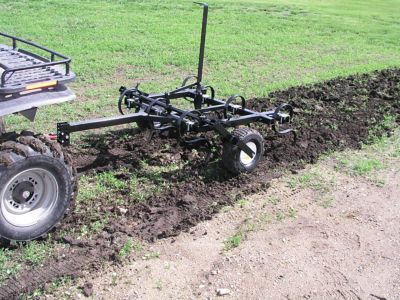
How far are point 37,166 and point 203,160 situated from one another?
2447 mm

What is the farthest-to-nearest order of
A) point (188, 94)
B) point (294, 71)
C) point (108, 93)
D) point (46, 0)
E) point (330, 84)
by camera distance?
1. point (46, 0)
2. point (294, 71)
3. point (330, 84)
4. point (108, 93)
5. point (188, 94)

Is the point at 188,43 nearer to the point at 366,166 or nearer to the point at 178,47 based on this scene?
the point at 178,47

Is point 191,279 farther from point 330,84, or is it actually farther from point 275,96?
point 330,84

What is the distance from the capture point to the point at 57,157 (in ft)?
14.3

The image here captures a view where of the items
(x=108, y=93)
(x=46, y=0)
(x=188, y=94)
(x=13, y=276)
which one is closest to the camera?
(x=13, y=276)

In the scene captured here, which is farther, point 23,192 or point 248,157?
point 248,157

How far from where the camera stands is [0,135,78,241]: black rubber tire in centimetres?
412

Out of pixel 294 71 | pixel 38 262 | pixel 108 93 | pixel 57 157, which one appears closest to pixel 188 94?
pixel 108 93

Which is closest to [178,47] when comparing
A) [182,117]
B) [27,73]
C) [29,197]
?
[182,117]

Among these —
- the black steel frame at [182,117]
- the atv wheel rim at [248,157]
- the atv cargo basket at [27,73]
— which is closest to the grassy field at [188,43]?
the black steel frame at [182,117]

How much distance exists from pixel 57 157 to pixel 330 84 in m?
6.86

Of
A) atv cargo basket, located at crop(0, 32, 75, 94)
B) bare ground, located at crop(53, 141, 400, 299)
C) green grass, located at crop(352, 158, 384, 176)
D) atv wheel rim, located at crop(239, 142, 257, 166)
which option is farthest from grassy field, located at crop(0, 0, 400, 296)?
atv cargo basket, located at crop(0, 32, 75, 94)

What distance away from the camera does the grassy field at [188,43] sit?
960cm

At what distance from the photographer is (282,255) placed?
4547mm
